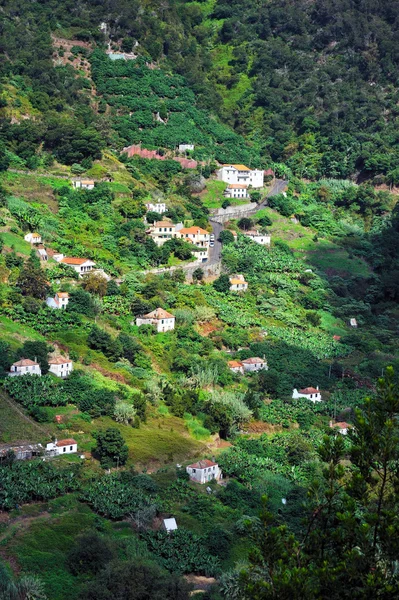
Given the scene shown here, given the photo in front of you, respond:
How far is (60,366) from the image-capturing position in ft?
193

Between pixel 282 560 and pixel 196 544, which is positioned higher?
pixel 282 560

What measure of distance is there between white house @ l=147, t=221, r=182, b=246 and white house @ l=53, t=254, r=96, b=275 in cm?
925

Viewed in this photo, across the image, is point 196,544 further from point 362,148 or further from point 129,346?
point 362,148

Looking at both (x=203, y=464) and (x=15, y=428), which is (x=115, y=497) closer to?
(x=203, y=464)

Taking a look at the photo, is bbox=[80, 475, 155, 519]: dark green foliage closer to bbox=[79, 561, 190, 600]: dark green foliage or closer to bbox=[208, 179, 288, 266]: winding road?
bbox=[79, 561, 190, 600]: dark green foliage

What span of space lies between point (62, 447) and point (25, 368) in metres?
6.77

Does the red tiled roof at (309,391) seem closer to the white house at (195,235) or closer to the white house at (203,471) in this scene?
the white house at (203,471)

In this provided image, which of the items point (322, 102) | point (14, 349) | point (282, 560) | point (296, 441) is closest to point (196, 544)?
point (296, 441)

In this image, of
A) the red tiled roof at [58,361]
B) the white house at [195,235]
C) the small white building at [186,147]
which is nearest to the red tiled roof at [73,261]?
the white house at [195,235]

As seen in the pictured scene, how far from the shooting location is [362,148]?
10769cm

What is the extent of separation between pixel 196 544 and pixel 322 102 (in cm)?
7799

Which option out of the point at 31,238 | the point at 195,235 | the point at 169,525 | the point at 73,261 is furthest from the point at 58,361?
the point at 195,235

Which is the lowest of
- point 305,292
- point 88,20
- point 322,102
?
point 305,292

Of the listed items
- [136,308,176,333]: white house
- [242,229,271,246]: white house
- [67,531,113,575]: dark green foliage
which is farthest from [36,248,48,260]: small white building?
[67,531,113,575]: dark green foliage
